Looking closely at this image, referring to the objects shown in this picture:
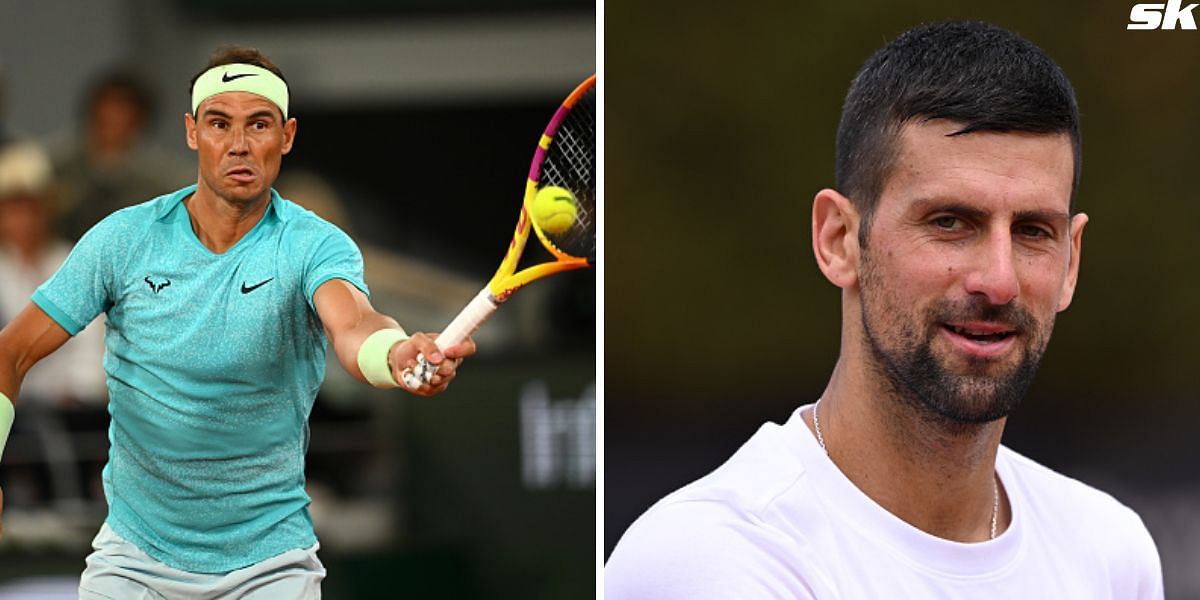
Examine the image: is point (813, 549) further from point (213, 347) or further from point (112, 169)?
point (112, 169)

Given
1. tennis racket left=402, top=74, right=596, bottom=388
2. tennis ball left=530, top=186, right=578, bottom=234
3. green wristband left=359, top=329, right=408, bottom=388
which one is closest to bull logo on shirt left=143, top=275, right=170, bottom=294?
green wristband left=359, top=329, right=408, bottom=388

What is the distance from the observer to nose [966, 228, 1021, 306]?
3.64 m

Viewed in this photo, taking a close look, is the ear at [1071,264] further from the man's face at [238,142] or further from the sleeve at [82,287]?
the sleeve at [82,287]

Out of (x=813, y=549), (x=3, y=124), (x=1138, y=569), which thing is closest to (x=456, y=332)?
(x=813, y=549)

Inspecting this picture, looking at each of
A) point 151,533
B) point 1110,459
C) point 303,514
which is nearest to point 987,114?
point 303,514

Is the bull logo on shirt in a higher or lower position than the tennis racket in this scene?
lower

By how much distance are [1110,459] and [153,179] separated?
3.51 m

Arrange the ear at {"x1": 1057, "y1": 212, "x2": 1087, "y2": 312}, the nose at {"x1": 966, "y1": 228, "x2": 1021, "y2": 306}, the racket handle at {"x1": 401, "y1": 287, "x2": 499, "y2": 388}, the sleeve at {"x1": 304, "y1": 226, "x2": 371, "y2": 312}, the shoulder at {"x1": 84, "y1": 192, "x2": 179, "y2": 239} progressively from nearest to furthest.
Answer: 1. the racket handle at {"x1": 401, "y1": 287, "x2": 499, "y2": 388}
2. the sleeve at {"x1": 304, "y1": 226, "x2": 371, "y2": 312}
3. the shoulder at {"x1": 84, "y1": 192, "x2": 179, "y2": 239}
4. the nose at {"x1": 966, "y1": 228, "x2": 1021, "y2": 306}
5. the ear at {"x1": 1057, "y1": 212, "x2": 1087, "y2": 312}

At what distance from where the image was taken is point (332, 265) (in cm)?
333

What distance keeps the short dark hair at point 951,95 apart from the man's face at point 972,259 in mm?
31

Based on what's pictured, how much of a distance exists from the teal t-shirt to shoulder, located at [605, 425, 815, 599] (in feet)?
2.36

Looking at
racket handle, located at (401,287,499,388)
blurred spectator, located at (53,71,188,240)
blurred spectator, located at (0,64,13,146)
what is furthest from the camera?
blurred spectator, located at (0,64,13,146)

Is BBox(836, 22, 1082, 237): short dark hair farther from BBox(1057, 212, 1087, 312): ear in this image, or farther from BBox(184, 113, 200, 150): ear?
BBox(184, 113, 200, 150): ear

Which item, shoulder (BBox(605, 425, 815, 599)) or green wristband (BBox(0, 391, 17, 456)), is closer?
green wristband (BBox(0, 391, 17, 456))
